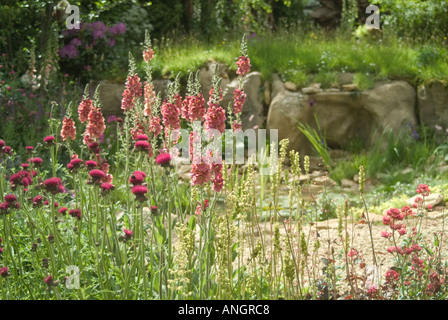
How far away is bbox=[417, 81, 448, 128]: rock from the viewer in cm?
800

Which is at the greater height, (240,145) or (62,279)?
(62,279)

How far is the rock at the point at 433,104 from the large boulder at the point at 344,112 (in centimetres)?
14

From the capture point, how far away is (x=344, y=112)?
8.26 m

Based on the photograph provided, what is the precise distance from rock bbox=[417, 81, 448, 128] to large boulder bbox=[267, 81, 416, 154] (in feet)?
0.46

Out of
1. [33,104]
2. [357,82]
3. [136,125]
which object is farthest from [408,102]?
[136,125]

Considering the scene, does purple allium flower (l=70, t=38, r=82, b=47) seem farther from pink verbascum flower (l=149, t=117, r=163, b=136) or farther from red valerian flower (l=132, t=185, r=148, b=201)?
red valerian flower (l=132, t=185, r=148, b=201)

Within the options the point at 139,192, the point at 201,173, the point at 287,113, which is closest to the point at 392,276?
the point at 201,173

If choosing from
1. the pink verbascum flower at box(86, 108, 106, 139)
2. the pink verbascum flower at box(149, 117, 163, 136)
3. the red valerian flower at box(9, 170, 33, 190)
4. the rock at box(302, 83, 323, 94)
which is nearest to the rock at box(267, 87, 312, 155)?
the rock at box(302, 83, 323, 94)

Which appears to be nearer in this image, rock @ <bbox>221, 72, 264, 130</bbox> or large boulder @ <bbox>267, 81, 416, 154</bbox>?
large boulder @ <bbox>267, 81, 416, 154</bbox>

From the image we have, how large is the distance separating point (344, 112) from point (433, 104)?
1.28 meters

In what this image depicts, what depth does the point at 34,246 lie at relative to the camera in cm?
→ 250
